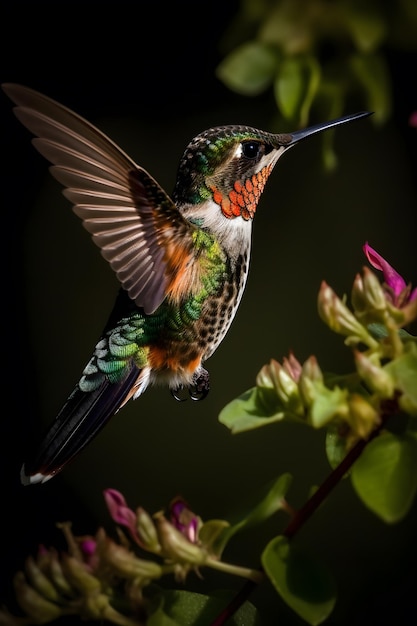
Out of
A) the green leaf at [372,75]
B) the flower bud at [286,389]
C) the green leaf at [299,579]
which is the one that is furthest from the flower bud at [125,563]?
the green leaf at [372,75]

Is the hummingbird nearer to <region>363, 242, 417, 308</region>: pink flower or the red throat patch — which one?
the red throat patch

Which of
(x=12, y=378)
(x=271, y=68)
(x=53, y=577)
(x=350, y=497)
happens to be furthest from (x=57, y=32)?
(x=53, y=577)

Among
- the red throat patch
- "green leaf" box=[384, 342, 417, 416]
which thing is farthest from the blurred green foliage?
"green leaf" box=[384, 342, 417, 416]

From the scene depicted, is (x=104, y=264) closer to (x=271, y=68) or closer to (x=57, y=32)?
(x=57, y=32)

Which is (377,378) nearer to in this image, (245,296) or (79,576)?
(79,576)

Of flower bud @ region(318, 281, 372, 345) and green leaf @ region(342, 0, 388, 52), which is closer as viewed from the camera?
flower bud @ region(318, 281, 372, 345)

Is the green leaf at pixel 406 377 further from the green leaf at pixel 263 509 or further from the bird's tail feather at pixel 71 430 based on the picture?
the bird's tail feather at pixel 71 430

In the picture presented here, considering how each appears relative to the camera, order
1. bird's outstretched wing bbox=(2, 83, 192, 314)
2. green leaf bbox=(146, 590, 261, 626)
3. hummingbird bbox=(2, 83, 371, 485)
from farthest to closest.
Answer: hummingbird bbox=(2, 83, 371, 485) → bird's outstretched wing bbox=(2, 83, 192, 314) → green leaf bbox=(146, 590, 261, 626)
